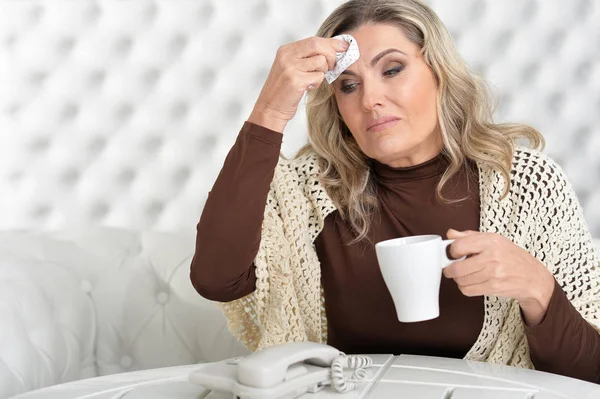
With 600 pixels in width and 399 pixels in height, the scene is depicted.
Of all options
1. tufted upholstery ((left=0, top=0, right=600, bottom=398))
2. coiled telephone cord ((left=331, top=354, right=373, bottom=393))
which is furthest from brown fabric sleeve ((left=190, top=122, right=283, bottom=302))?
tufted upholstery ((left=0, top=0, right=600, bottom=398))

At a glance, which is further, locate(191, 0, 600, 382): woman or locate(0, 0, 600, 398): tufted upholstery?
locate(0, 0, 600, 398): tufted upholstery

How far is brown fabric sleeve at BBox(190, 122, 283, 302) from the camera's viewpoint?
1.32 meters

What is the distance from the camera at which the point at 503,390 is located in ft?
3.39

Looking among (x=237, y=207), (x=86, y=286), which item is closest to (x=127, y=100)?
(x=86, y=286)

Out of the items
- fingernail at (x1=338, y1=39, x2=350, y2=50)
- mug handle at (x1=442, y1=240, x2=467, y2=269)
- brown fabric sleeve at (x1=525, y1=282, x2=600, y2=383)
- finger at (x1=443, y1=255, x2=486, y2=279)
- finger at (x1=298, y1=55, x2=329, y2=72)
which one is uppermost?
fingernail at (x1=338, y1=39, x2=350, y2=50)

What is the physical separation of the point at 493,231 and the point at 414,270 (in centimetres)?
52

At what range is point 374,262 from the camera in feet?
5.09

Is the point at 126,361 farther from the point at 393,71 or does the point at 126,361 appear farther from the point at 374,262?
the point at 393,71

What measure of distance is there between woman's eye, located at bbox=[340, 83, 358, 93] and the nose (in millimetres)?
50

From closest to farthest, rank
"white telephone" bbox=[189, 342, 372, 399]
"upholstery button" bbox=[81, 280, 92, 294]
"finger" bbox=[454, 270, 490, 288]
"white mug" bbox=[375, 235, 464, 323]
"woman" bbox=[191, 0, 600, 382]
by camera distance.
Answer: "white telephone" bbox=[189, 342, 372, 399] → "white mug" bbox=[375, 235, 464, 323] → "finger" bbox=[454, 270, 490, 288] → "woman" bbox=[191, 0, 600, 382] → "upholstery button" bbox=[81, 280, 92, 294]

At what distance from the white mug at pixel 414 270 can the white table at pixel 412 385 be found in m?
0.10

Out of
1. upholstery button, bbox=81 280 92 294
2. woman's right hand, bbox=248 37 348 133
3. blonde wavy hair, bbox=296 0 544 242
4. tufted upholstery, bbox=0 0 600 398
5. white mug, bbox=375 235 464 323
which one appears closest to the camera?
white mug, bbox=375 235 464 323

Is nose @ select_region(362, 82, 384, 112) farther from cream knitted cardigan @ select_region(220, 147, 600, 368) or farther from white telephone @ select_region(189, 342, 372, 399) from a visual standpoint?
white telephone @ select_region(189, 342, 372, 399)

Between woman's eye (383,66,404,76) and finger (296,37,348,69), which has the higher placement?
finger (296,37,348,69)
